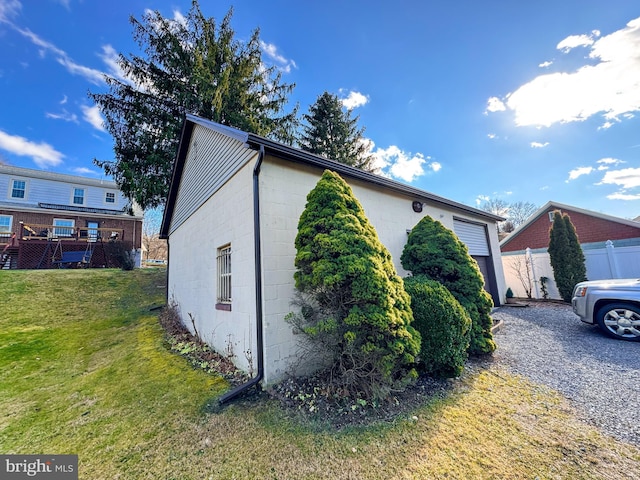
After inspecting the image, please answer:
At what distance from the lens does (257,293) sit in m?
3.86

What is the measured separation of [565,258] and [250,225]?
41.9 feet

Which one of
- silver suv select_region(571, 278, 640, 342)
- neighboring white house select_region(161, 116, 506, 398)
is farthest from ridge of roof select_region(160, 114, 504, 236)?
silver suv select_region(571, 278, 640, 342)

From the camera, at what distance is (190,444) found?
271 cm

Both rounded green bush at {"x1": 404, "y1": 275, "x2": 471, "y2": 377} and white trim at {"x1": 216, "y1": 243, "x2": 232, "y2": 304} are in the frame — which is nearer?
rounded green bush at {"x1": 404, "y1": 275, "x2": 471, "y2": 377}

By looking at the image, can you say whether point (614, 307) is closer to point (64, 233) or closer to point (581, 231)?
point (581, 231)

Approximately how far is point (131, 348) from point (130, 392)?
246 centimetres

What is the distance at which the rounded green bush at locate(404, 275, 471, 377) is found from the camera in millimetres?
3826

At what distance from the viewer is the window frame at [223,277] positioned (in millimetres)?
5191

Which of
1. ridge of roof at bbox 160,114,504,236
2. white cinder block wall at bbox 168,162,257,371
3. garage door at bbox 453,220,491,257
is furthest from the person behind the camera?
garage door at bbox 453,220,491,257

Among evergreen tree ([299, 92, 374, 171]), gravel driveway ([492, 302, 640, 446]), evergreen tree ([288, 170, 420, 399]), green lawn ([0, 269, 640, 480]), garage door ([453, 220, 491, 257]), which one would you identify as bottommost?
gravel driveway ([492, 302, 640, 446])

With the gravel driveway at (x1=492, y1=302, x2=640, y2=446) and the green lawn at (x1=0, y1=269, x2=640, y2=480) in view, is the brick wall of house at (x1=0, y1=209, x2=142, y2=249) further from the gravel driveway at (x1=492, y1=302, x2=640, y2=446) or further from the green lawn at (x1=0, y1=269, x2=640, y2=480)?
the gravel driveway at (x1=492, y1=302, x2=640, y2=446)

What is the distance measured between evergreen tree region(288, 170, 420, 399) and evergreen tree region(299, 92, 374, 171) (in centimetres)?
1414

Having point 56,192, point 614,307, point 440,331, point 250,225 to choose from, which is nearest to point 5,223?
point 56,192

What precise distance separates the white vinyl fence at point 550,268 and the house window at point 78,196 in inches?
1107
